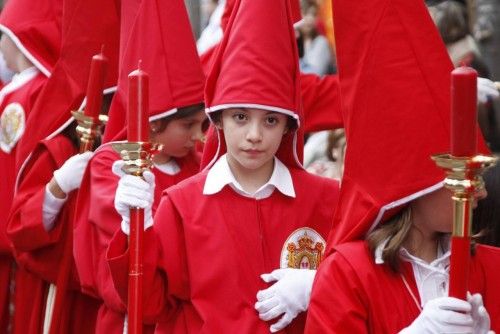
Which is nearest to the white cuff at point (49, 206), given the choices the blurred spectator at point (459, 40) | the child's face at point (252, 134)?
the child's face at point (252, 134)

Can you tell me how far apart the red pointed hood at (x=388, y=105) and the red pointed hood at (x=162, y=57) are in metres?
1.52

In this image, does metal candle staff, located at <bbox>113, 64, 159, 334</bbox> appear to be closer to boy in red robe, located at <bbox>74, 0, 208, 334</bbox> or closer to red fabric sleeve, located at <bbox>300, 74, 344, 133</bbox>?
boy in red robe, located at <bbox>74, 0, 208, 334</bbox>

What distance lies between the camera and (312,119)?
630 cm

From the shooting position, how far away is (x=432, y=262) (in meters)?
3.83

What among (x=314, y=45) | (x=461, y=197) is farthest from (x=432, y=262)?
(x=314, y=45)

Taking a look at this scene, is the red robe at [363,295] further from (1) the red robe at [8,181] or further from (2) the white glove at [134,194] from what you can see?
(1) the red robe at [8,181]

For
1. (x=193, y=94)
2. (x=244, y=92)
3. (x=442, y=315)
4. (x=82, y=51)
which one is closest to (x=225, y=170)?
(x=244, y=92)

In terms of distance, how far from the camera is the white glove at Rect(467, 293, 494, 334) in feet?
11.6

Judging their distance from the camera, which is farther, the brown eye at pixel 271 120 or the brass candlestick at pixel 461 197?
the brown eye at pixel 271 120

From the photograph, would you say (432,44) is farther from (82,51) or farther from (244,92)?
(82,51)

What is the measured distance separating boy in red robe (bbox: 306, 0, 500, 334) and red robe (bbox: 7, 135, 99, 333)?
243 cm

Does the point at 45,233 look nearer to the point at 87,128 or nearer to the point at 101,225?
the point at 87,128

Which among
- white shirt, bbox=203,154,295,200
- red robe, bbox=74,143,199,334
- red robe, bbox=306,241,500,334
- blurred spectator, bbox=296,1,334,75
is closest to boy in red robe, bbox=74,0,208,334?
red robe, bbox=74,143,199,334

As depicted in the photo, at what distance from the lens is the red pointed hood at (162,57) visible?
5258 mm
